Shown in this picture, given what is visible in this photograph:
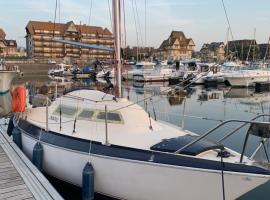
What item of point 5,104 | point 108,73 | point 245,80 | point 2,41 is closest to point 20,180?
point 5,104

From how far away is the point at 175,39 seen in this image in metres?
128

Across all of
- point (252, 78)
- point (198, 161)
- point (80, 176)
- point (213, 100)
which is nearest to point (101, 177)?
point (80, 176)

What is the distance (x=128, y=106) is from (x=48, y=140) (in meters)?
2.29

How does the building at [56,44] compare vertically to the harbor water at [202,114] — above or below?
above

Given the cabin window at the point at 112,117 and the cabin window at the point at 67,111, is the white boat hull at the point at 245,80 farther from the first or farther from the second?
the cabin window at the point at 112,117

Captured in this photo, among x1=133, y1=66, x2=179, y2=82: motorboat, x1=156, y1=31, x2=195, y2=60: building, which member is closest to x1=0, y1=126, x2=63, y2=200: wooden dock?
x1=133, y1=66, x2=179, y2=82: motorboat

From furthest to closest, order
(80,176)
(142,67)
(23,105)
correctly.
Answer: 1. (142,67)
2. (23,105)
3. (80,176)

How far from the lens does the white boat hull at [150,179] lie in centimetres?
589

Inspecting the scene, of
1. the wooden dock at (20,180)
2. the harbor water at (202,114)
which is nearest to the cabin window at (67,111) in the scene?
the wooden dock at (20,180)

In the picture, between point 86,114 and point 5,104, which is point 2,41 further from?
point 86,114

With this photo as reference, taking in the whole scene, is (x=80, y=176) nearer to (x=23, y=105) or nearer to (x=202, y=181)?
(x=202, y=181)

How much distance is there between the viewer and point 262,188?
884cm

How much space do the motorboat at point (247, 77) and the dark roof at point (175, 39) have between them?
87757 mm

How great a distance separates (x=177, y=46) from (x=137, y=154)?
124m
